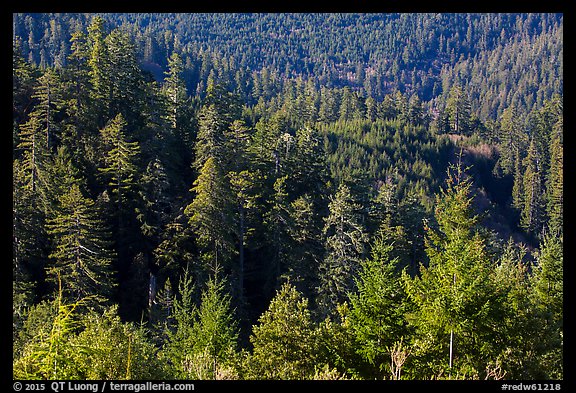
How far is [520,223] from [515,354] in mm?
80469

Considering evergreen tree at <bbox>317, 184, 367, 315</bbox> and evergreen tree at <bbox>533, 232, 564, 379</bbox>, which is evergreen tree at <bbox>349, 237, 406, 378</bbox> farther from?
evergreen tree at <bbox>317, 184, 367, 315</bbox>

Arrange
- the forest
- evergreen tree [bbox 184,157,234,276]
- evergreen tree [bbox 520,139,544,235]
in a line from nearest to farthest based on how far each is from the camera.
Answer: the forest → evergreen tree [bbox 184,157,234,276] → evergreen tree [bbox 520,139,544,235]

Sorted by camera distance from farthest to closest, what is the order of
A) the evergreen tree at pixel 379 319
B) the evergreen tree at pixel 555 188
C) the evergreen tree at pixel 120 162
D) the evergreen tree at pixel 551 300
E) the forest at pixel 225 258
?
the evergreen tree at pixel 555 188
the evergreen tree at pixel 120 162
the evergreen tree at pixel 551 300
the evergreen tree at pixel 379 319
the forest at pixel 225 258

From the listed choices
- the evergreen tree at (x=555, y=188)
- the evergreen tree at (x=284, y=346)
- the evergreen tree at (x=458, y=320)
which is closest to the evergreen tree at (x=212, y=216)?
the evergreen tree at (x=284, y=346)

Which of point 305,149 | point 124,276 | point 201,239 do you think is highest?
point 305,149

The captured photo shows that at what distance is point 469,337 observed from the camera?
17.5 meters

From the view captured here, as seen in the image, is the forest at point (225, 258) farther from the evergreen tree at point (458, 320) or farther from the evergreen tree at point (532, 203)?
the evergreen tree at point (532, 203)

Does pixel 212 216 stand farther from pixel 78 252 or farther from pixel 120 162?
pixel 78 252

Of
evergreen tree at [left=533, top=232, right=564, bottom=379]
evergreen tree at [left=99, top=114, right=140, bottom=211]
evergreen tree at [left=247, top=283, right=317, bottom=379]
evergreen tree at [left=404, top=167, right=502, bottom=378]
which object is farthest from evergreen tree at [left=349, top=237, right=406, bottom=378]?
evergreen tree at [left=99, top=114, right=140, bottom=211]

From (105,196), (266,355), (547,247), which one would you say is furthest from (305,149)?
(266,355)

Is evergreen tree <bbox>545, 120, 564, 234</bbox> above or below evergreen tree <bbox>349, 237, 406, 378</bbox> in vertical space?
below
